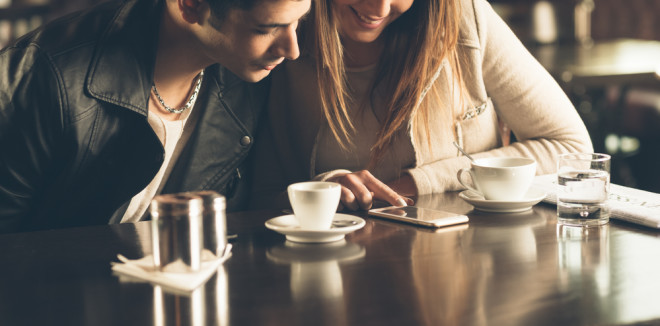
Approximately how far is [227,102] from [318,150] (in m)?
0.24

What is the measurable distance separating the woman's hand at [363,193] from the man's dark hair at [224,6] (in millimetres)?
353

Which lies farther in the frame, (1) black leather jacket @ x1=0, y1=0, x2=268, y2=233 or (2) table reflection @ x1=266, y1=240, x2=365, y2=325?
(1) black leather jacket @ x1=0, y1=0, x2=268, y2=233

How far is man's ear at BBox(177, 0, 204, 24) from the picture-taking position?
4.60ft

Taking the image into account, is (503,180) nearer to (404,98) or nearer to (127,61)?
(404,98)

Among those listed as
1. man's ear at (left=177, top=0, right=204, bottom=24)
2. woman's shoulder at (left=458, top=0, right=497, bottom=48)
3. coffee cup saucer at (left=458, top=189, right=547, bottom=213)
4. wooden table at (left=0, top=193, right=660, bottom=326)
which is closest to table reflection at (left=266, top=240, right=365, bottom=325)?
wooden table at (left=0, top=193, right=660, bottom=326)

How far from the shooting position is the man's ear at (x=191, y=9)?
4.60ft

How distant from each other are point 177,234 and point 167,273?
0.05 metres

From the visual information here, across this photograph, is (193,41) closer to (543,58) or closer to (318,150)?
(318,150)

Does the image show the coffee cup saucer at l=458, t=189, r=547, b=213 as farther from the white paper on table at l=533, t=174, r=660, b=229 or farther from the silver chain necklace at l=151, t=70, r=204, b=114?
the silver chain necklace at l=151, t=70, r=204, b=114

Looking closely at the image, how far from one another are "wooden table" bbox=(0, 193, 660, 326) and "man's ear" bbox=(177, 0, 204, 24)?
0.45 metres

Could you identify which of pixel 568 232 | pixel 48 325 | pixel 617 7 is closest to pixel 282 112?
pixel 568 232

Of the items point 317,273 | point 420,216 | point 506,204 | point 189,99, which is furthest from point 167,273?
point 189,99

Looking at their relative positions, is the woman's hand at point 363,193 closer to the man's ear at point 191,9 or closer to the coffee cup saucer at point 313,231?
the coffee cup saucer at point 313,231

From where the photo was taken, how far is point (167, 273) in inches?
35.9
